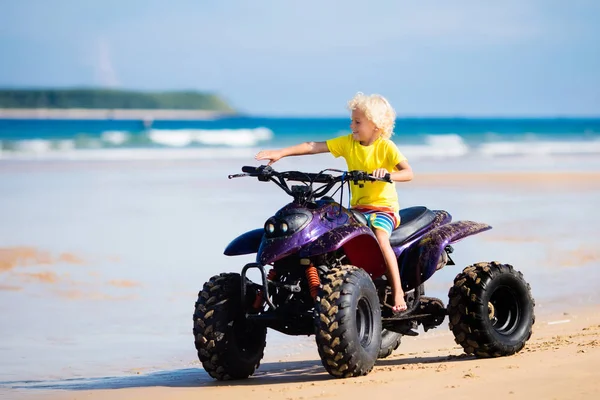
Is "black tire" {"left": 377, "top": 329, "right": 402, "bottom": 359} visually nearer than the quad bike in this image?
No

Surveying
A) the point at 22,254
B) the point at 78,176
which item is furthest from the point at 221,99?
the point at 22,254

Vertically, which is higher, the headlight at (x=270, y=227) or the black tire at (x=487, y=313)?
the headlight at (x=270, y=227)

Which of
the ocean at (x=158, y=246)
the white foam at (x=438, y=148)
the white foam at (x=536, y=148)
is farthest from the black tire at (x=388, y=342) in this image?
the white foam at (x=536, y=148)

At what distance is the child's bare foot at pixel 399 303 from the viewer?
763cm

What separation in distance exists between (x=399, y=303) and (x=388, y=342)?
38.5 inches

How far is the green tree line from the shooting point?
154m

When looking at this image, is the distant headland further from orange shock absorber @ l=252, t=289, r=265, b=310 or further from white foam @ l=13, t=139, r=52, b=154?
orange shock absorber @ l=252, t=289, r=265, b=310

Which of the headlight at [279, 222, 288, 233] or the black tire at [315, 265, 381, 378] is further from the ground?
the headlight at [279, 222, 288, 233]

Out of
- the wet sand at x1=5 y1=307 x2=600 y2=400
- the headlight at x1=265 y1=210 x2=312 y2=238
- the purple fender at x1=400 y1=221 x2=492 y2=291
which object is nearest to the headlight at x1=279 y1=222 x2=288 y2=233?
the headlight at x1=265 y1=210 x2=312 y2=238

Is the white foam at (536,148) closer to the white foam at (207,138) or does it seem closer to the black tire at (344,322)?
the white foam at (207,138)

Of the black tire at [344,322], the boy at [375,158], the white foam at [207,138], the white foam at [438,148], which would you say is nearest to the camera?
the black tire at [344,322]

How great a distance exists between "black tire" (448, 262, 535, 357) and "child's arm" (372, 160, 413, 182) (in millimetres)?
1029

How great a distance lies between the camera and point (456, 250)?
46.5 feet

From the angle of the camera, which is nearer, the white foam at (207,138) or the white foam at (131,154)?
the white foam at (131,154)
